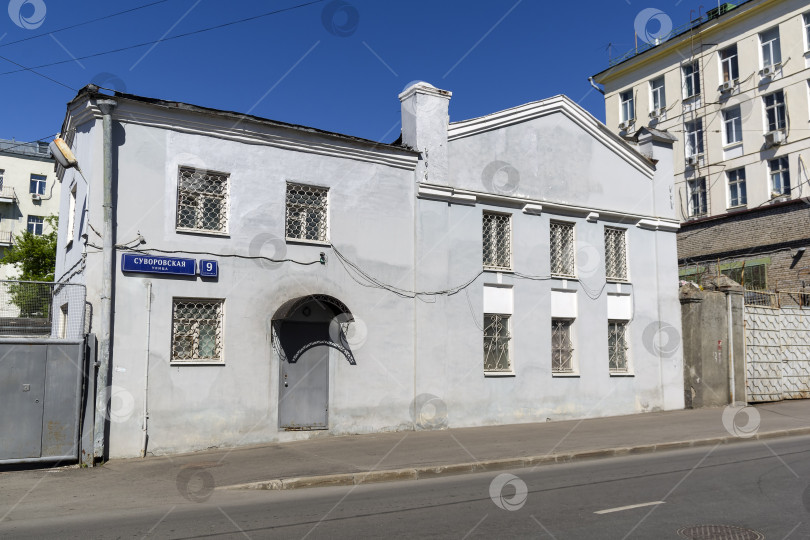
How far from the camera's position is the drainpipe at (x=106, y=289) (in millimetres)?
11984

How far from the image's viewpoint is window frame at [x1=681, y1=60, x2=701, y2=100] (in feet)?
125

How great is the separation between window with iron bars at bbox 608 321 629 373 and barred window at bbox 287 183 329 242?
855cm

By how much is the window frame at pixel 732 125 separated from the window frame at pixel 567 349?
23252 millimetres

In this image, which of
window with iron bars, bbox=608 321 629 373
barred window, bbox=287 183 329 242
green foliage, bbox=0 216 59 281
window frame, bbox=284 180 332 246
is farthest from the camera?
green foliage, bbox=0 216 59 281

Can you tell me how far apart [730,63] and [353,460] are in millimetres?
33218

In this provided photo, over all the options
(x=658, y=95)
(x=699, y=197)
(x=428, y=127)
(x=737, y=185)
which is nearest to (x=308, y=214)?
(x=428, y=127)

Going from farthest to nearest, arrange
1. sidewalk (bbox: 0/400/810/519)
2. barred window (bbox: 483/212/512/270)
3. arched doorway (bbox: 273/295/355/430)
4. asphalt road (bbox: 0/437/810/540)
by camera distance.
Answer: barred window (bbox: 483/212/512/270) < arched doorway (bbox: 273/295/355/430) < sidewalk (bbox: 0/400/810/519) < asphalt road (bbox: 0/437/810/540)

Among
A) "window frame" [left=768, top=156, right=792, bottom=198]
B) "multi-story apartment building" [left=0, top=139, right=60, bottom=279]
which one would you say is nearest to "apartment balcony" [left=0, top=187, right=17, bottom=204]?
"multi-story apartment building" [left=0, top=139, right=60, bottom=279]

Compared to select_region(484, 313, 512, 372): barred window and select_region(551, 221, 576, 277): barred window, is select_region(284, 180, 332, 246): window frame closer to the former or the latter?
select_region(484, 313, 512, 372): barred window

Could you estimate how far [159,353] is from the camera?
12781mm

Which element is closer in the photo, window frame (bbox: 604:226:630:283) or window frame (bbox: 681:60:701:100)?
window frame (bbox: 604:226:630:283)

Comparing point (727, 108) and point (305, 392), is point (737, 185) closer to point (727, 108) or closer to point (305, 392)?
point (727, 108)

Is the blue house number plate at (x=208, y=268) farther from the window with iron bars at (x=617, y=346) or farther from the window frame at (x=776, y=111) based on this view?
the window frame at (x=776, y=111)

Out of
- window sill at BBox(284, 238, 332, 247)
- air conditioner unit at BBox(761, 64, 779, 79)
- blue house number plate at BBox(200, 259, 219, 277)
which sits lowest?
blue house number plate at BBox(200, 259, 219, 277)
